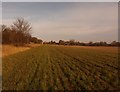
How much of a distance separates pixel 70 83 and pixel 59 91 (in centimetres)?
181

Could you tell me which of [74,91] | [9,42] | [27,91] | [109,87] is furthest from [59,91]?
[9,42]

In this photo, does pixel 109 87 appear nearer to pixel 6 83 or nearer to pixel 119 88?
pixel 119 88

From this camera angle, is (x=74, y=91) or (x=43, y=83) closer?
(x=74, y=91)

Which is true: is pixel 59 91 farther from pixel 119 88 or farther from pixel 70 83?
pixel 119 88

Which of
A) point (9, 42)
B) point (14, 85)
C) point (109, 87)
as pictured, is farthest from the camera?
point (9, 42)

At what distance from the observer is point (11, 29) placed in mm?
66312

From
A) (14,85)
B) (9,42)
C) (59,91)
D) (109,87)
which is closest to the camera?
(59,91)

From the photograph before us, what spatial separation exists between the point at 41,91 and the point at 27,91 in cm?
66

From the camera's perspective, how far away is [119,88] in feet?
31.5

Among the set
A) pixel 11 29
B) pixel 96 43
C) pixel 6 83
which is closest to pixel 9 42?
pixel 11 29

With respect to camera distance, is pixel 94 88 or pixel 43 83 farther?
pixel 43 83

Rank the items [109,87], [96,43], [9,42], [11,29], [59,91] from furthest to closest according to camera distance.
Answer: [96,43] < [11,29] < [9,42] < [109,87] < [59,91]

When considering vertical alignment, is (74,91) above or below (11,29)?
below

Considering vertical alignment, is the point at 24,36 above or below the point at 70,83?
above
